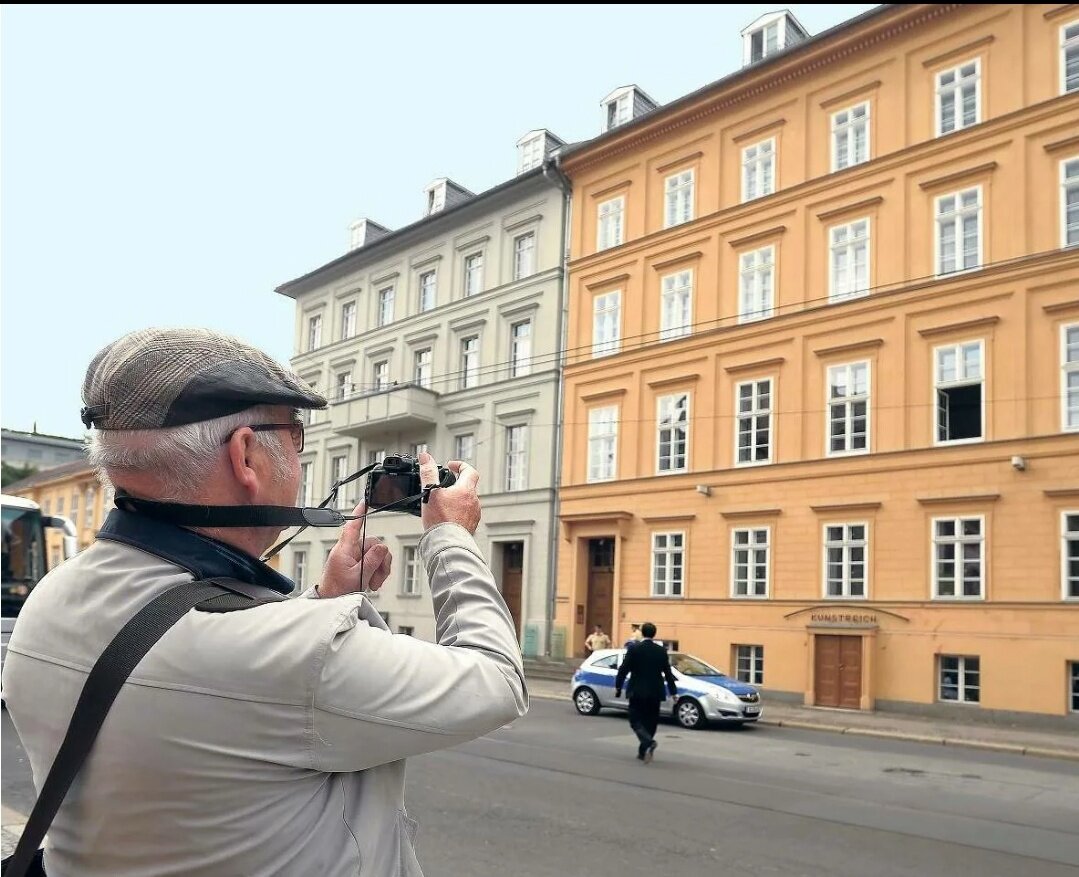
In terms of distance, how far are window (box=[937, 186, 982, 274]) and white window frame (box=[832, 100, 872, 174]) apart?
2693 millimetres

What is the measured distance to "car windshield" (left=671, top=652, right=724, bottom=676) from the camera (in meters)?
19.4

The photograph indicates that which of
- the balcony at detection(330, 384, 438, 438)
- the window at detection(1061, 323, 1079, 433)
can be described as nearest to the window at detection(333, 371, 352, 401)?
the balcony at detection(330, 384, 438, 438)

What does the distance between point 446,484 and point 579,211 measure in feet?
105

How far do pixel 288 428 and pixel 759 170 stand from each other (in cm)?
2790

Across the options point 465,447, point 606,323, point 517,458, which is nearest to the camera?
point 606,323

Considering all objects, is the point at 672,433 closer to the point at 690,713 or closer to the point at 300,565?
the point at 690,713

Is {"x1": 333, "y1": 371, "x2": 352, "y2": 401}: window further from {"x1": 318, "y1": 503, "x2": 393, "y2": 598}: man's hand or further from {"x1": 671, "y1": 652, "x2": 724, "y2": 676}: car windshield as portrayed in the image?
{"x1": 318, "y1": 503, "x2": 393, "y2": 598}: man's hand

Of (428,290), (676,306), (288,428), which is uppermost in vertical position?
(428,290)

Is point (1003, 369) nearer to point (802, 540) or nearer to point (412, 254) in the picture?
point (802, 540)

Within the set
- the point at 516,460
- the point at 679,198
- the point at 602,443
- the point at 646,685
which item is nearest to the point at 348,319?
the point at 516,460

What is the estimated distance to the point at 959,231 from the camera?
2358 cm

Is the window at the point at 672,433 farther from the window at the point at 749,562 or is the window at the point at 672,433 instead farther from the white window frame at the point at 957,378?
the white window frame at the point at 957,378

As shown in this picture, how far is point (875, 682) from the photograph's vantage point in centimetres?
2284

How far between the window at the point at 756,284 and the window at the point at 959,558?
7.52 meters
